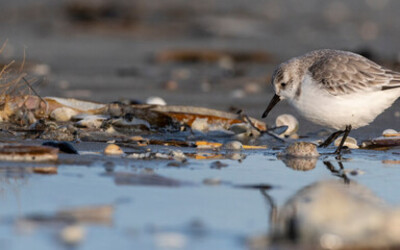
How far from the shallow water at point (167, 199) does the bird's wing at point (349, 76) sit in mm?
646

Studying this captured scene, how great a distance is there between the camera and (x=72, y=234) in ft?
10.1

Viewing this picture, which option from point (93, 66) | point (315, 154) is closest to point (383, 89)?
point (315, 154)

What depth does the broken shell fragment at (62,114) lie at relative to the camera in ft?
21.5

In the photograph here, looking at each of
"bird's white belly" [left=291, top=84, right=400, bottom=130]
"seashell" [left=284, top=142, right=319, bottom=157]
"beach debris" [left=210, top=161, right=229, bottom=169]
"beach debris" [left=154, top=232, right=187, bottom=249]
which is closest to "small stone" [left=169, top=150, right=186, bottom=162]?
"beach debris" [left=210, top=161, right=229, bottom=169]

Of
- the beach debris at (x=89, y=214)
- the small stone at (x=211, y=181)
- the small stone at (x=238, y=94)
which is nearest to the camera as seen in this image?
the beach debris at (x=89, y=214)

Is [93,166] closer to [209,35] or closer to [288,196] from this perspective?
[288,196]

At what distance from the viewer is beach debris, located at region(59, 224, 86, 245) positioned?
3045 mm

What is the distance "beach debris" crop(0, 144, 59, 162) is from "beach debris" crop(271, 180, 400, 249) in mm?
1753

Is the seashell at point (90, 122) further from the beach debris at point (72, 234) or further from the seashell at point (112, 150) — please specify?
the beach debris at point (72, 234)

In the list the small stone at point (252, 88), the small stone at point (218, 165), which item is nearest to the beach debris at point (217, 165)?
the small stone at point (218, 165)

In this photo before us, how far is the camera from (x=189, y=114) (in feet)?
21.8

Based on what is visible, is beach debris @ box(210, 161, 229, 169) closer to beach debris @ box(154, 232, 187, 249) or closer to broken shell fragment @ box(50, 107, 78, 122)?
beach debris @ box(154, 232, 187, 249)

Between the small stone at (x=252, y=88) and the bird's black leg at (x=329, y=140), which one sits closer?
the bird's black leg at (x=329, y=140)

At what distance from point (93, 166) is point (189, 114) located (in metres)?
2.06
